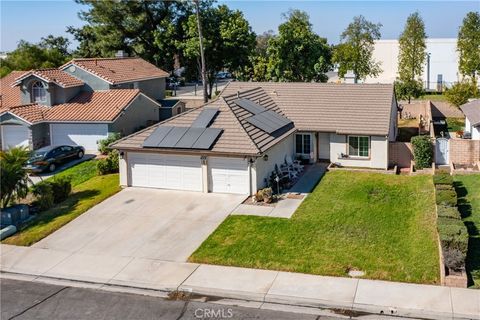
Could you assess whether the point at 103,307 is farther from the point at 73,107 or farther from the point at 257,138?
the point at 73,107

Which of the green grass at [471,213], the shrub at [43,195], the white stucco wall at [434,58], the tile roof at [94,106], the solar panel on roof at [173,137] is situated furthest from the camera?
the white stucco wall at [434,58]

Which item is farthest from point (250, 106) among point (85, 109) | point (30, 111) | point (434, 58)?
point (434, 58)

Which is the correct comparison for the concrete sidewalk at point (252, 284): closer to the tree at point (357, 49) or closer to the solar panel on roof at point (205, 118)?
the solar panel on roof at point (205, 118)

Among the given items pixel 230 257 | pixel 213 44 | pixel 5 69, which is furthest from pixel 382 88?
pixel 5 69

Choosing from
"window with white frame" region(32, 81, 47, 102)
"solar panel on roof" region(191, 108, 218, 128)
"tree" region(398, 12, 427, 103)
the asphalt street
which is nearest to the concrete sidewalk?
the asphalt street

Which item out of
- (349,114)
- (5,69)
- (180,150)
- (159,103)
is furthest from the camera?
(5,69)

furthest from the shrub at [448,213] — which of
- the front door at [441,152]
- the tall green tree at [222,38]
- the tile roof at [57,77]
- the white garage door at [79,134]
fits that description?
the tall green tree at [222,38]

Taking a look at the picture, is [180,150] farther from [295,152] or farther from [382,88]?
[382,88]

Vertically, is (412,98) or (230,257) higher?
(412,98)
